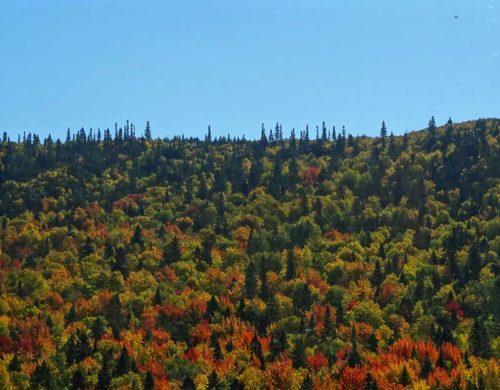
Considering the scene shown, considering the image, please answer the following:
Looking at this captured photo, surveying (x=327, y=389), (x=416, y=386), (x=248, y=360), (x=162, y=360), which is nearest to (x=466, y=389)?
(x=416, y=386)

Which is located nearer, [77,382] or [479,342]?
[77,382]

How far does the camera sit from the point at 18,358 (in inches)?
6580

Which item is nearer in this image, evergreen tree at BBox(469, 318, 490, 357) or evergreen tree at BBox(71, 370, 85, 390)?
evergreen tree at BBox(71, 370, 85, 390)

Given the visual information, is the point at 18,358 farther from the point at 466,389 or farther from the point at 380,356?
the point at 466,389

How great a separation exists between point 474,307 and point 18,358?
112252 millimetres

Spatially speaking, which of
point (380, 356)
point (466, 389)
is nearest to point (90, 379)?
point (380, 356)

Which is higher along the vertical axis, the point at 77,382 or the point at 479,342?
the point at 479,342

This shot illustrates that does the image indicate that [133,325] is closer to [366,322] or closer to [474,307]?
[366,322]

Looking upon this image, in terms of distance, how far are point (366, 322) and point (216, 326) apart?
1520 inches

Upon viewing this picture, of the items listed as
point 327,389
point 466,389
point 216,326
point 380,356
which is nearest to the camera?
point 466,389

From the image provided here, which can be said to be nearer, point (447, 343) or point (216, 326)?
point (447, 343)

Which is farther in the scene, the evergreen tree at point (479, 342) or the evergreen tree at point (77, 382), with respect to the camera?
the evergreen tree at point (479, 342)

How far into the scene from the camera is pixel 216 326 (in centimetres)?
19038

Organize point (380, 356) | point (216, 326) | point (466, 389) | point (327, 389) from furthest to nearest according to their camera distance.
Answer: point (216, 326) → point (380, 356) → point (327, 389) → point (466, 389)
